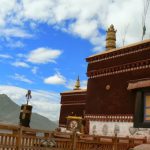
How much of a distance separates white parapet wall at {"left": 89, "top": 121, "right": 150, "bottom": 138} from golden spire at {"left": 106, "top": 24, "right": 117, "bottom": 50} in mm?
5355

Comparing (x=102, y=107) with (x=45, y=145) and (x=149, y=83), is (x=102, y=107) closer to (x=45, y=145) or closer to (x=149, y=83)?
(x=149, y=83)

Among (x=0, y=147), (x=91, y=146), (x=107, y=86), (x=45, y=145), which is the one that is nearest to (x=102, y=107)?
(x=107, y=86)

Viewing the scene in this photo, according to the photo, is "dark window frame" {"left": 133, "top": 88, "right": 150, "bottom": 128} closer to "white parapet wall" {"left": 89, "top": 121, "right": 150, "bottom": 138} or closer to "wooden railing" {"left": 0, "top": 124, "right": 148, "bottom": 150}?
"white parapet wall" {"left": 89, "top": 121, "right": 150, "bottom": 138}

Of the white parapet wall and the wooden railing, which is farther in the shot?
the white parapet wall

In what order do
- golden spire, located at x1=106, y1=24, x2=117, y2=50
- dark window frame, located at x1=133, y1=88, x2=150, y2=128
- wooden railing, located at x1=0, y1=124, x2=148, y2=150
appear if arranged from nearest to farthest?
wooden railing, located at x1=0, y1=124, x2=148, y2=150 < dark window frame, located at x1=133, y1=88, x2=150, y2=128 < golden spire, located at x1=106, y1=24, x2=117, y2=50

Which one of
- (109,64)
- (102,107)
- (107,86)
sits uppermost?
(109,64)

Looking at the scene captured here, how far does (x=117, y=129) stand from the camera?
17297 mm

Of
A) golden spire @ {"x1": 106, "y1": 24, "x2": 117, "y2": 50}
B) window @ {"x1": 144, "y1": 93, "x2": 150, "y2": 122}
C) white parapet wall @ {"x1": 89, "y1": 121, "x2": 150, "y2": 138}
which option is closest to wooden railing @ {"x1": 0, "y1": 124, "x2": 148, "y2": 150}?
white parapet wall @ {"x1": 89, "y1": 121, "x2": 150, "y2": 138}

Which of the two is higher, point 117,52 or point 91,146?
point 117,52

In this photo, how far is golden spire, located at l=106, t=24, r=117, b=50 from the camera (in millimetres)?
21362

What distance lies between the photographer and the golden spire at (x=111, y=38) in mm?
21362

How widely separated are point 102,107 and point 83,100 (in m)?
9.89

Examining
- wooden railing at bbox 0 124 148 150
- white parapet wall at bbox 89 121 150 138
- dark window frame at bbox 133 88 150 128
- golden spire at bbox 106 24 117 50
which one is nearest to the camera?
wooden railing at bbox 0 124 148 150

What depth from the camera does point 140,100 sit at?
634 inches
